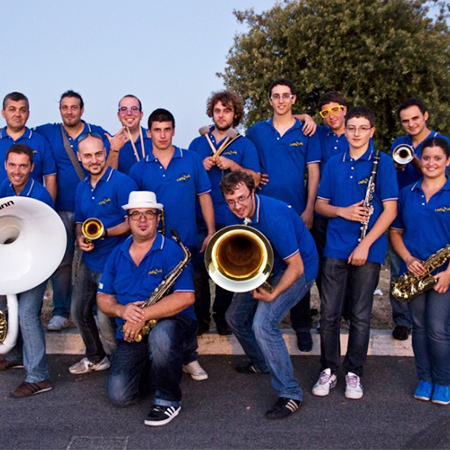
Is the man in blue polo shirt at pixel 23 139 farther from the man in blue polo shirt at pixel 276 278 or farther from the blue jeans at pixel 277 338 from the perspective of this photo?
the blue jeans at pixel 277 338

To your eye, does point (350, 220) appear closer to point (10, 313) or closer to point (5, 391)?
point (10, 313)

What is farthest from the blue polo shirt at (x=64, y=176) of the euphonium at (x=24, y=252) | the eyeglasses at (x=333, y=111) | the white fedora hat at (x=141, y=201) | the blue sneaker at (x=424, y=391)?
the blue sneaker at (x=424, y=391)

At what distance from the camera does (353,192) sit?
163 inches

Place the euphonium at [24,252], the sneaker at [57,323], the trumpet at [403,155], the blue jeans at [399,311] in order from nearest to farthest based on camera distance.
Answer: the euphonium at [24,252] < the trumpet at [403,155] < the blue jeans at [399,311] < the sneaker at [57,323]

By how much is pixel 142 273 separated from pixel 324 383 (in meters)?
1.61

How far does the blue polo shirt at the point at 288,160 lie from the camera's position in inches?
194

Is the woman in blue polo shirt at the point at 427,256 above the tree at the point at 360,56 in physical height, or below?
below

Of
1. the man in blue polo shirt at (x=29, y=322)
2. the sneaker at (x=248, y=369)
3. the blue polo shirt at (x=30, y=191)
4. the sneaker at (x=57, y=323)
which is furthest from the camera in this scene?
the sneaker at (x=57, y=323)

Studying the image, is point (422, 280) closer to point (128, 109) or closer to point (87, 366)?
point (87, 366)

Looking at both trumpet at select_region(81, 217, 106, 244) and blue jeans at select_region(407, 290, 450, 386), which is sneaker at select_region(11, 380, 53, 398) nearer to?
trumpet at select_region(81, 217, 106, 244)

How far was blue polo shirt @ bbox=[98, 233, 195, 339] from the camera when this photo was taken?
13.4ft

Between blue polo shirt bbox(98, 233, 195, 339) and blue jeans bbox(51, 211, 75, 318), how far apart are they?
3.64 feet

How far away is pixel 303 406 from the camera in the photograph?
13.1ft

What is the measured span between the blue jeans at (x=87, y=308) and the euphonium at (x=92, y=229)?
397 millimetres
